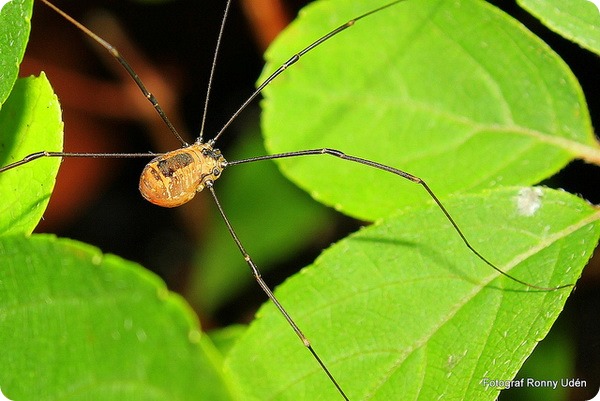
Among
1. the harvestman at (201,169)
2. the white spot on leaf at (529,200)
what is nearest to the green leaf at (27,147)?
the harvestman at (201,169)

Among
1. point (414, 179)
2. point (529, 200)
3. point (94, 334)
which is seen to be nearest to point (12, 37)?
point (94, 334)

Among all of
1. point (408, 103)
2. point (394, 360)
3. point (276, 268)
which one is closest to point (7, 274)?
point (394, 360)

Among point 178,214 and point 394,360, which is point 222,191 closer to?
point 178,214

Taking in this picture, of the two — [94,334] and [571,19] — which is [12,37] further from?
[571,19]

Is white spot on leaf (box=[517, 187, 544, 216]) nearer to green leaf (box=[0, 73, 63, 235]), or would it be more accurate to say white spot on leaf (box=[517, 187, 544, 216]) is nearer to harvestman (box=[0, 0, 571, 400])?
harvestman (box=[0, 0, 571, 400])

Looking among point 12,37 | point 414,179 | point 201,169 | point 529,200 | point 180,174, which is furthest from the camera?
point 201,169

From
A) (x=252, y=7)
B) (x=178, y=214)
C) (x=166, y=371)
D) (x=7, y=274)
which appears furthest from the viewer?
(x=178, y=214)

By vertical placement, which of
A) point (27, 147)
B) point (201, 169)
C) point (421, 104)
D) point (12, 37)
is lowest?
point (201, 169)
